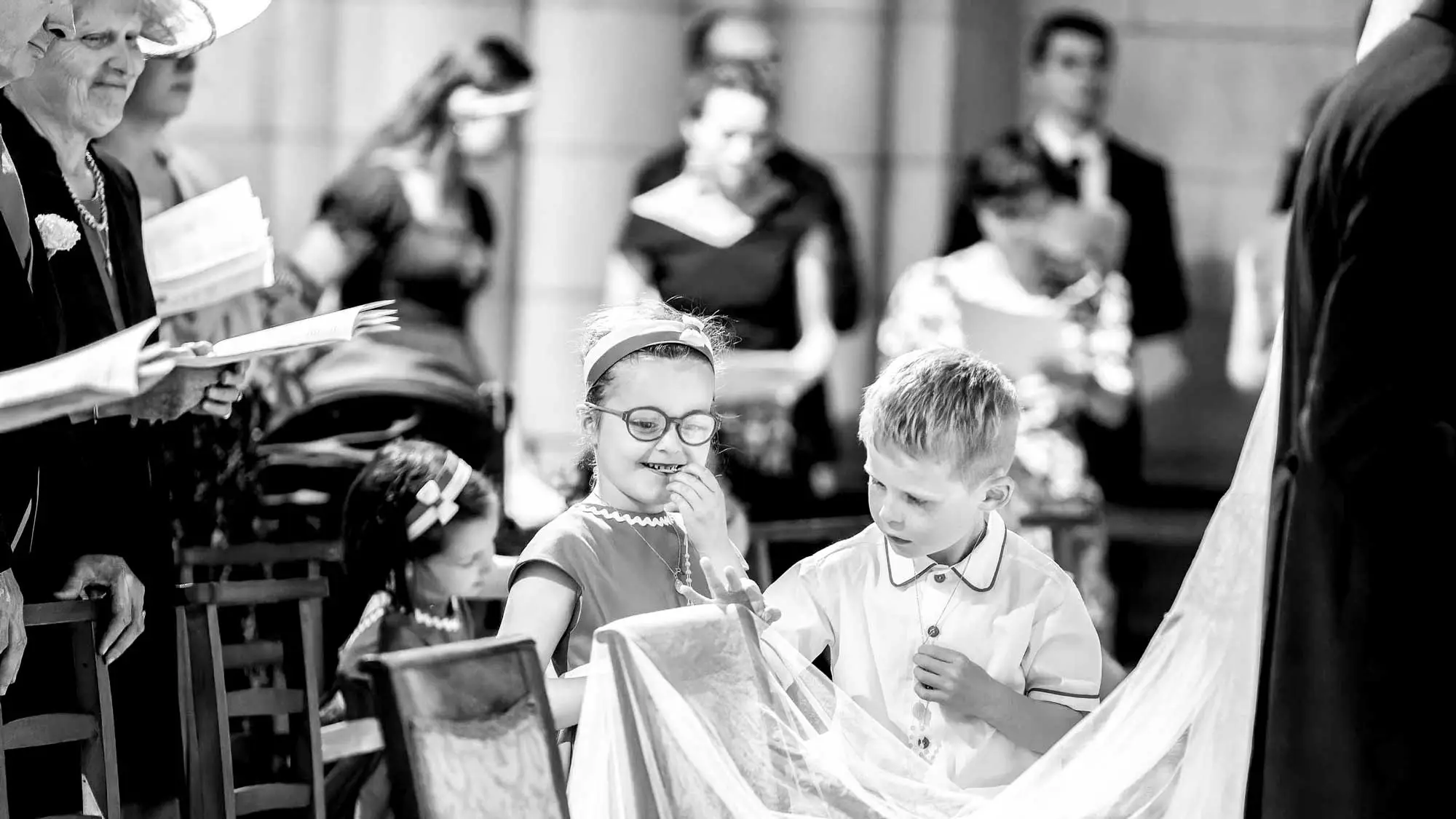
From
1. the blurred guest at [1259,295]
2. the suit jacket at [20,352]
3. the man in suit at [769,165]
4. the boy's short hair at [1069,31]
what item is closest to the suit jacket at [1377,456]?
the suit jacket at [20,352]

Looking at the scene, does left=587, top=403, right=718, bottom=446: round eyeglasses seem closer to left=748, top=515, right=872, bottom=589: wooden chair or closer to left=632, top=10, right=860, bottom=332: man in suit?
left=748, top=515, right=872, bottom=589: wooden chair

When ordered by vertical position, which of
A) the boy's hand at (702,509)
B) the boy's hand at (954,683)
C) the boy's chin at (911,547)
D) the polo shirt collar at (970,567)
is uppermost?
the boy's hand at (702,509)

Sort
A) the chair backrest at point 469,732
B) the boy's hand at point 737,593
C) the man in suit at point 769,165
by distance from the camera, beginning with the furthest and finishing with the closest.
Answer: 1. the man in suit at point 769,165
2. the boy's hand at point 737,593
3. the chair backrest at point 469,732

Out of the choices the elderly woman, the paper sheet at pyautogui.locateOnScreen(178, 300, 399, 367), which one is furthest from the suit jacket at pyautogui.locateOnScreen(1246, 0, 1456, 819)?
the elderly woman

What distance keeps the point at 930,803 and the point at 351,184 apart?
13.7ft

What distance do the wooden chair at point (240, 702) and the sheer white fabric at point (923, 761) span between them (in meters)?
0.96

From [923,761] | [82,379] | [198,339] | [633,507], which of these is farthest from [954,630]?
[198,339]

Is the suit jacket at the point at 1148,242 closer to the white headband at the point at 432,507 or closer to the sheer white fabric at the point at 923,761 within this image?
the white headband at the point at 432,507

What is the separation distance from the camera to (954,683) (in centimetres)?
221

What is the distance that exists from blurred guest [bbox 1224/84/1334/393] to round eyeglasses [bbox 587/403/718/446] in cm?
534

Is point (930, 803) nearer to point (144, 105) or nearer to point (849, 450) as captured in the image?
point (144, 105)

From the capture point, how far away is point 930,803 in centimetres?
220

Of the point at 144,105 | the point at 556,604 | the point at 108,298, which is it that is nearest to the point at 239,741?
the point at 108,298

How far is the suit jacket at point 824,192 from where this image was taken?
6.48 meters
